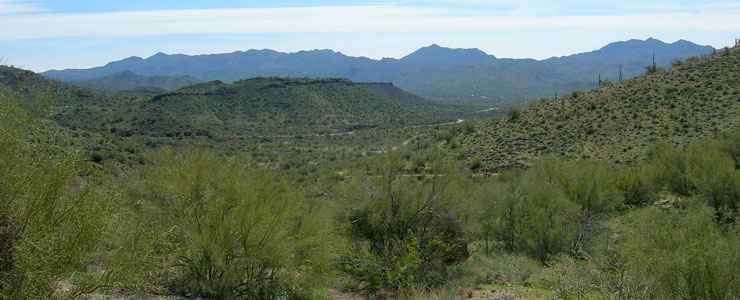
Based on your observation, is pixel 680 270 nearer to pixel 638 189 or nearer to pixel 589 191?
pixel 589 191

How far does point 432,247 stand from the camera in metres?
19.7

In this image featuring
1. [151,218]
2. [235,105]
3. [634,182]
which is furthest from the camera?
[235,105]

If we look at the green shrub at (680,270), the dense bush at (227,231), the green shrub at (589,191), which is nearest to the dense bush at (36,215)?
the dense bush at (227,231)

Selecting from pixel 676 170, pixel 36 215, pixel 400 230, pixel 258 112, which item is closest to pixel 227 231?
pixel 400 230

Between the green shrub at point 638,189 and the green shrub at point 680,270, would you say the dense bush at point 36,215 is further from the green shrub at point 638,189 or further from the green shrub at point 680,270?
Answer: the green shrub at point 638,189

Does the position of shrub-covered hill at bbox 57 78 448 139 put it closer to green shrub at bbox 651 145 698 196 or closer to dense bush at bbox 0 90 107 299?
green shrub at bbox 651 145 698 196

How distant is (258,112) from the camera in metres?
108

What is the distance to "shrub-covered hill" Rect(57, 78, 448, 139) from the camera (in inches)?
3169

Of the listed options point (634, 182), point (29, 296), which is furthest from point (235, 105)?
point (29, 296)

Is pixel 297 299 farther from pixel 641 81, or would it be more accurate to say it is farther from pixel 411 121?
pixel 411 121

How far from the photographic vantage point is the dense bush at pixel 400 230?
59.9 feet

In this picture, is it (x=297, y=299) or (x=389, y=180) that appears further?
(x=389, y=180)

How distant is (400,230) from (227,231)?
644cm

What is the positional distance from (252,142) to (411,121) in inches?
1630
